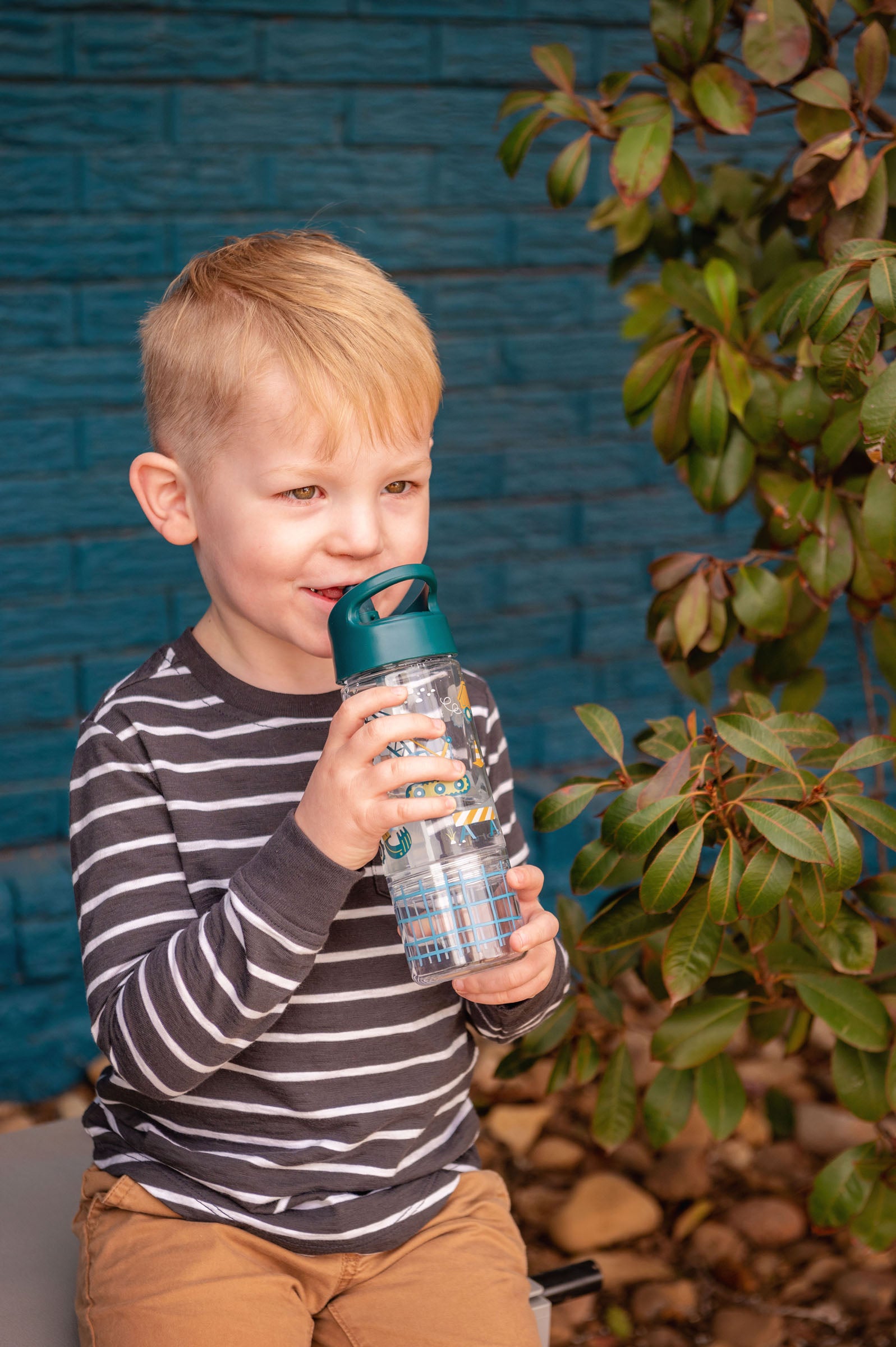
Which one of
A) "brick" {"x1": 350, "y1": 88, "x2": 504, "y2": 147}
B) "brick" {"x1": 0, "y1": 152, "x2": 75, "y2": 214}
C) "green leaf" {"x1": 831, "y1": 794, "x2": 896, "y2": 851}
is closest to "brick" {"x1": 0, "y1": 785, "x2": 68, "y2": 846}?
"brick" {"x1": 0, "y1": 152, "x2": 75, "y2": 214}

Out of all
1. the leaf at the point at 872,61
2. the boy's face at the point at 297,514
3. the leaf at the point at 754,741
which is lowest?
the leaf at the point at 754,741

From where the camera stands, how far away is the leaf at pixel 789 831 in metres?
1.26

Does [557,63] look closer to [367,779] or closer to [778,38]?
[778,38]

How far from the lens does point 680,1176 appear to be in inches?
90.4

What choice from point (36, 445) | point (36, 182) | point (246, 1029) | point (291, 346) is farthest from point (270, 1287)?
point (36, 182)

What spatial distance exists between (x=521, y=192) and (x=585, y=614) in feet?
2.88

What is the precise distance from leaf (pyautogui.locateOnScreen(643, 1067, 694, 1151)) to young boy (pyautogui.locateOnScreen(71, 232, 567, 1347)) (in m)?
0.40

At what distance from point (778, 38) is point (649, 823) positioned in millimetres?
906

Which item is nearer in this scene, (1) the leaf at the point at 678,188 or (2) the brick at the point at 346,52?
(1) the leaf at the point at 678,188

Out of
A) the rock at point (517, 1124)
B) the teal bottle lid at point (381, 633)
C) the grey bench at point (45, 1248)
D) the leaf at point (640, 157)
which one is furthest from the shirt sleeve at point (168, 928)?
the rock at point (517, 1124)

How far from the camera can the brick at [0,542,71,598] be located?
2.39 meters

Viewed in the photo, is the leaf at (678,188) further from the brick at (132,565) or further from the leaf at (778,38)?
the brick at (132,565)

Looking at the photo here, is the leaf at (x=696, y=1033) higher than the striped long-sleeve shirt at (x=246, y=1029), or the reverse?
the striped long-sleeve shirt at (x=246, y=1029)

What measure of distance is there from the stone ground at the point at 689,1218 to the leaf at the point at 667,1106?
0.41 metres
